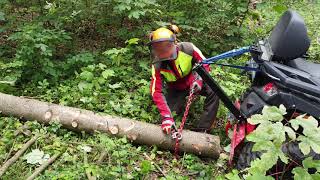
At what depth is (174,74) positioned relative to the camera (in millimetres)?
5090

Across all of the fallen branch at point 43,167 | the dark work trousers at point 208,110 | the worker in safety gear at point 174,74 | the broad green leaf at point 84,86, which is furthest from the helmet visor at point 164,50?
the fallen branch at point 43,167

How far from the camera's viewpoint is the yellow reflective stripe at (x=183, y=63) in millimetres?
4949

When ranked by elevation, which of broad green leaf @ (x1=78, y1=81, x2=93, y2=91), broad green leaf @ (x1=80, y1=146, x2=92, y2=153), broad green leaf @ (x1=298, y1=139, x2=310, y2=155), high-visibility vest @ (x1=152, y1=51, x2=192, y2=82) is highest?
broad green leaf @ (x1=298, y1=139, x2=310, y2=155)

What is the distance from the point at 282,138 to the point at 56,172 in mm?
2841

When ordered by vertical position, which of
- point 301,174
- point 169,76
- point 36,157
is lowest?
point 36,157

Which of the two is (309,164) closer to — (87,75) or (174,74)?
(174,74)

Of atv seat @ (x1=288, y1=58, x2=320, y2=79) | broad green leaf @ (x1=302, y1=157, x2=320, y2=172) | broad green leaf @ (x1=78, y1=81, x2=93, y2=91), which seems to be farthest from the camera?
broad green leaf @ (x1=78, y1=81, x2=93, y2=91)

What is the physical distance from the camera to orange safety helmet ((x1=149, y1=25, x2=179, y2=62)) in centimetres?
453

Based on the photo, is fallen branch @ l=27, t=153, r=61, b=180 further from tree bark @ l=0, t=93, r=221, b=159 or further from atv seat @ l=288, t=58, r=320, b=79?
atv seat @ l=288, t=58, r=320, b=79

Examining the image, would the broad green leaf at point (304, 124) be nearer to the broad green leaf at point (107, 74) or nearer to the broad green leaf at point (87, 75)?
the broad green leaf at point (107, 74)

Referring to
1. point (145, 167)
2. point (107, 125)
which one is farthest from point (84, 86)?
point (145, 167)

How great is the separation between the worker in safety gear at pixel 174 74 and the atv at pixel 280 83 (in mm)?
415

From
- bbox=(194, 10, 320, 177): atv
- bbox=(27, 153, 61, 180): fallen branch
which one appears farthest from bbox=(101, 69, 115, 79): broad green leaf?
bbox=(194, 10, 320, 177): atv

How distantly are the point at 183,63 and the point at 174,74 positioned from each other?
0.68ft
